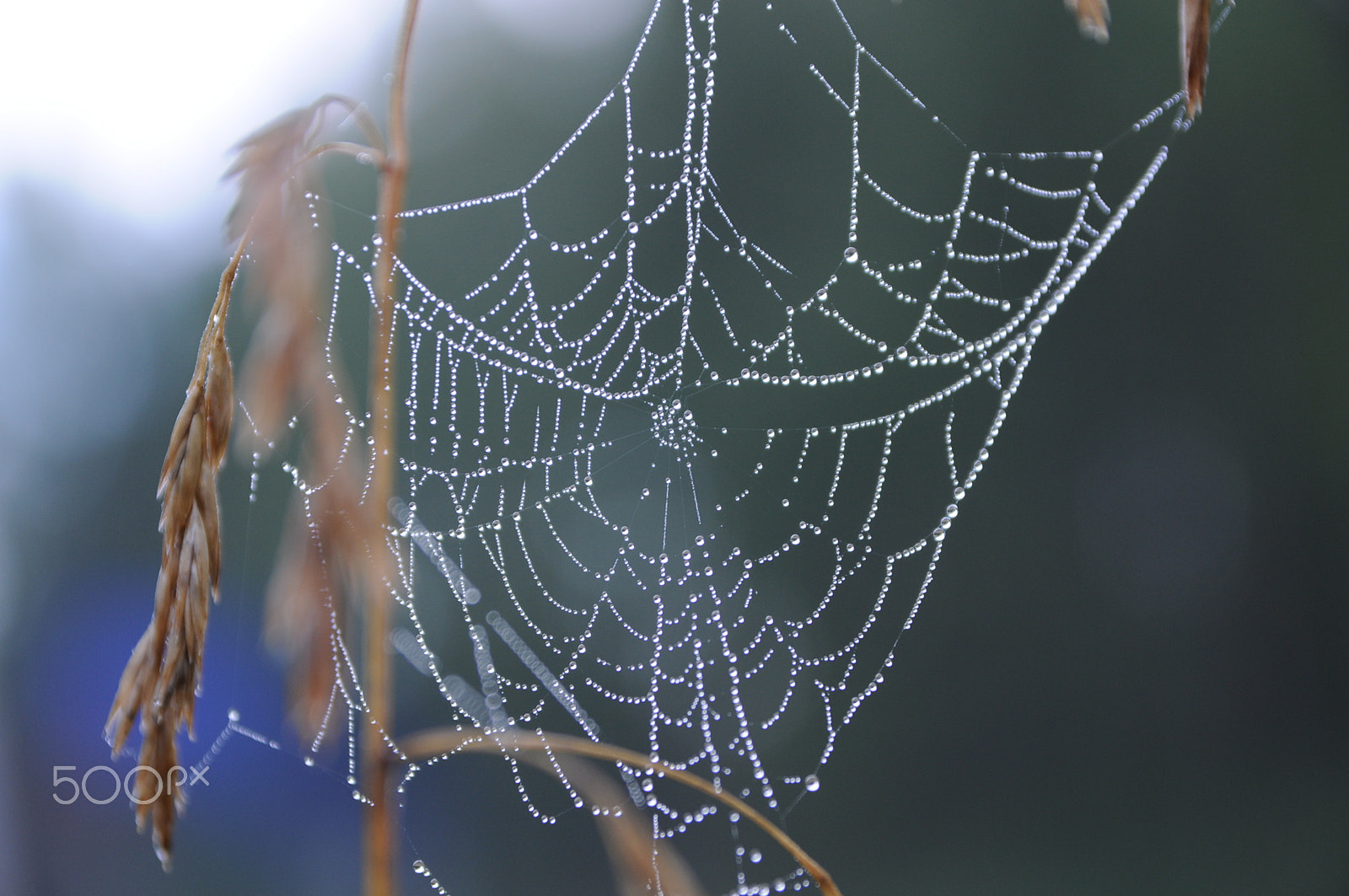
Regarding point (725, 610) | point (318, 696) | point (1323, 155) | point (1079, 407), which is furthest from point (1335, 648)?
point (318, 696)

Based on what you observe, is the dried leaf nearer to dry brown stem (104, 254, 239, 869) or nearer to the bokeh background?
dry brown stem (104, 254, 239, 869)

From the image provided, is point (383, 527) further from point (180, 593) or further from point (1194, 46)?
point (1194, 46)

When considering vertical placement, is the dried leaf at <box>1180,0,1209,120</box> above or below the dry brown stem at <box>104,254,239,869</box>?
above

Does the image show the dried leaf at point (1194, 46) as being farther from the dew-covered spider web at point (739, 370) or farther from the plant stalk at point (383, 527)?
the dew-covered spider web at point (739, 370)

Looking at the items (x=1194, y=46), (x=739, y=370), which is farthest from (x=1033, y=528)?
(x=1194, y=46)

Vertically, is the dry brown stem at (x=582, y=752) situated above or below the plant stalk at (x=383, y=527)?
below

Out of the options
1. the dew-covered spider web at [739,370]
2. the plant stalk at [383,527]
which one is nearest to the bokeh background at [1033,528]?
the dew-covered spider web at [739,370]

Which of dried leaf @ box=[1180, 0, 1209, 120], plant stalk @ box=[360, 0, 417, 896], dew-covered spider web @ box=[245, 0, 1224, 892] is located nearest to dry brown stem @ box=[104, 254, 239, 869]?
plant stalk @ box=[360, 0, 417, 896]

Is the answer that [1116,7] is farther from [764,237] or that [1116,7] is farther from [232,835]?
[232,835]
